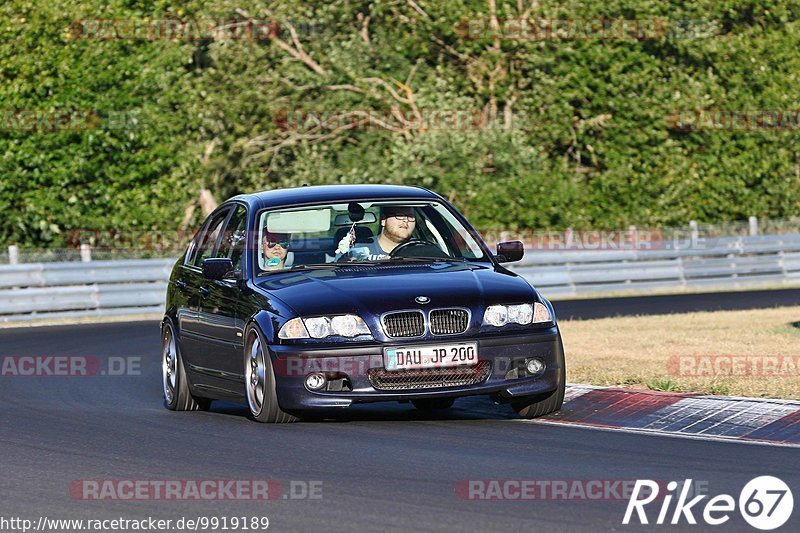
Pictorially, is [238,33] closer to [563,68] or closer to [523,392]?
[563,68]

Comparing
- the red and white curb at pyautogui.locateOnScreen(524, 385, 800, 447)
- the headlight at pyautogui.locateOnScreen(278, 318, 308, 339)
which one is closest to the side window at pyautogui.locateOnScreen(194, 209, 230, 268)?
the headlight at pyautogui.locateOnScreen(278, 318, 308, 339)

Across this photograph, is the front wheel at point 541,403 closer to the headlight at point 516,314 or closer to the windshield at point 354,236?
the headlight at point 516,314

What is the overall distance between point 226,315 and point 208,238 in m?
1.58

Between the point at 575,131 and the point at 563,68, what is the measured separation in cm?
166

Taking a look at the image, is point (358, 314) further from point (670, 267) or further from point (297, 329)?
point (670, 267)

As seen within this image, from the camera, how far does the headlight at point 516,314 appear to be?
32.9 feet

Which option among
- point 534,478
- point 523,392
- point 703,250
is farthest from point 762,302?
point 534,478

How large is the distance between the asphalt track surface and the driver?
114cm

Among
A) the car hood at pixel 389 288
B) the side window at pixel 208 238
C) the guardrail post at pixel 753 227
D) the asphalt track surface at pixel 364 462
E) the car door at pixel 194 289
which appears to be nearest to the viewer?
the asphalt track surface at pixel 364 462

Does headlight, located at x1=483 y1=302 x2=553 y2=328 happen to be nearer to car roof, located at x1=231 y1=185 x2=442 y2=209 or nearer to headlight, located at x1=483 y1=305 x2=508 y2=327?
headlight, located at x1=483 y1=305 x2=508 y2=327

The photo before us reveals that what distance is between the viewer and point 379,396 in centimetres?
984

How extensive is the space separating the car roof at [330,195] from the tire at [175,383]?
1.37 m

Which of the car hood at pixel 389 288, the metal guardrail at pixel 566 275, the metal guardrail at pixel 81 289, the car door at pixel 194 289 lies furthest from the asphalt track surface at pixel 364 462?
the metal guardrail at pixel 566 275

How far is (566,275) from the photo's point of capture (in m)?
30.2
